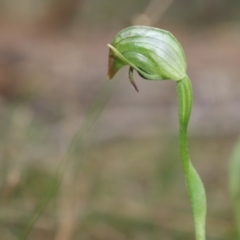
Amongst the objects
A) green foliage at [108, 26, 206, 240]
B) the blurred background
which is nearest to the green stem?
green foliage at [108, 26, 206, 240]

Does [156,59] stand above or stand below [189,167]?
above

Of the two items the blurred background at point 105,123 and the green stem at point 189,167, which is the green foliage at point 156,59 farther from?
the blurred background at point 105,123

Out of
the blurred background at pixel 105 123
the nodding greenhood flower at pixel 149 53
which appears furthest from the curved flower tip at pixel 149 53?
the blurred background at pixel 105 123

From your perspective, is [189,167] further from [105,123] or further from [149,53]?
[105,123]

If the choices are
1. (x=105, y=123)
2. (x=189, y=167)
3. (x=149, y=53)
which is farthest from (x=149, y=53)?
(x=105, y=123)

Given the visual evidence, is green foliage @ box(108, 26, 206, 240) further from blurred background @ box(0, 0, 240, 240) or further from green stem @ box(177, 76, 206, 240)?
blurred background @ box(0, 0, 240, 240)

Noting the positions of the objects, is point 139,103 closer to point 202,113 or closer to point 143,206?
point 202,113
